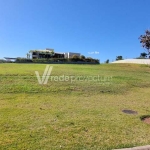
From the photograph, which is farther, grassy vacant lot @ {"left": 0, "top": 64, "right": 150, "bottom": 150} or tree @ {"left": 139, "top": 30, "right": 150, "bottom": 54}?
tree @ {"left": 139, "top": 30, "right": 150, "bottom": 54}

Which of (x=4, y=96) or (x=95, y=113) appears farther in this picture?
(x=4, y=96)

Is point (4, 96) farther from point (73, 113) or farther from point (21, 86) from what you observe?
point (73, 113)

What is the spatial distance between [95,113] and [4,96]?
3746mm

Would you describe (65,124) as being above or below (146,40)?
below

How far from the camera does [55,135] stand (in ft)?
10.8

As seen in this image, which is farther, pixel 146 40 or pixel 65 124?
pixel 146 40

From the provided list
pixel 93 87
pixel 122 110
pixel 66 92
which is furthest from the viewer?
pixel 93 87

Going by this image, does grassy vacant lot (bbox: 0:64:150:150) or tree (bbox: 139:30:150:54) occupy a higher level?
tree (bbox: 139:30:150:54)

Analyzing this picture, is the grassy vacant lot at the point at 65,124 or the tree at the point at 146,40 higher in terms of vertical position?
the tree at the point at 146,40

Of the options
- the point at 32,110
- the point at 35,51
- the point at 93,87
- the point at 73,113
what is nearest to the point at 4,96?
the point at 32,110

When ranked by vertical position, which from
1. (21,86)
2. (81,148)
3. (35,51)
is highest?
(35,51)

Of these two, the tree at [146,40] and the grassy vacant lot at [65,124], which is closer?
the grassy vacant lot at [65,124]

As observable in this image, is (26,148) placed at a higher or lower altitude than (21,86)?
lower

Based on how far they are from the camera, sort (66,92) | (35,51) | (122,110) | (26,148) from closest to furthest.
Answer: (26,148), (122,110), (66,92), (35,51)
